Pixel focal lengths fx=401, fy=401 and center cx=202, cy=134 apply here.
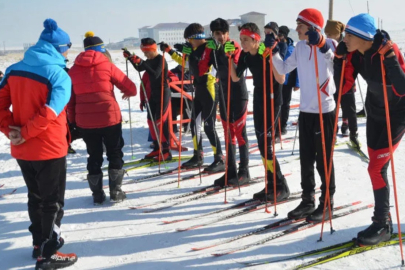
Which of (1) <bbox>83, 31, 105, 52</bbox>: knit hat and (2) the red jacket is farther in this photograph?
(1) <bbox>83, 31, 105, 52</bbox>: knit hat

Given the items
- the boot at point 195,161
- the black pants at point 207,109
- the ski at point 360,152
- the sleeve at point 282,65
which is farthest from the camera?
the boot at point 195,161

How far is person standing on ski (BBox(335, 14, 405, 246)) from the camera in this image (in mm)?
3105

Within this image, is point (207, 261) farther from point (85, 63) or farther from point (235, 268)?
point (85, 63)

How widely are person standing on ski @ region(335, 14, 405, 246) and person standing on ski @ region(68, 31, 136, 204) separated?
7.90ft

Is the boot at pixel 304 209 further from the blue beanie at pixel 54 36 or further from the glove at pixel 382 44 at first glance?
the blue beanie at pixel 54 36

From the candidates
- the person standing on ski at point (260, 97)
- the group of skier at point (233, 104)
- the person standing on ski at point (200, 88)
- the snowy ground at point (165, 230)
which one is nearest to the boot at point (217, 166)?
the person standing on ski at point (200, 88)

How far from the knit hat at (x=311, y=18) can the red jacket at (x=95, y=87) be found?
2013 mm

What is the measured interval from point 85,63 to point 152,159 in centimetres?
250

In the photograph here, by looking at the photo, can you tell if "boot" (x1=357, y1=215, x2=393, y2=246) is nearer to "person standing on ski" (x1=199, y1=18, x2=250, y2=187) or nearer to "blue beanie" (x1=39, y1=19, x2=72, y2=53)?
"person standing on ski" (x1=199, y1=18, x2=250, y2=187)

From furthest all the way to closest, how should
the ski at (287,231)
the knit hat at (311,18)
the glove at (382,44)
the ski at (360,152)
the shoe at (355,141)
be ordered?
the shoe at (355,141) < the ski at (360,152) < the knit hat at (311,18) < the ski at (287,231) < the glove at (382,44)

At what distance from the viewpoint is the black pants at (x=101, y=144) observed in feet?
15.0

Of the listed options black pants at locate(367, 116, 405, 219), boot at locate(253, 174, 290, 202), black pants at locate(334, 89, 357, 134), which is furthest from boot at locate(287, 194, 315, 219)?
black pants at locate(334, 89, 357, 134)

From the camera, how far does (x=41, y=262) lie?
3.25 metres

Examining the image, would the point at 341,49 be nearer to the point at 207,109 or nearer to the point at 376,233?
the point at 376,233
